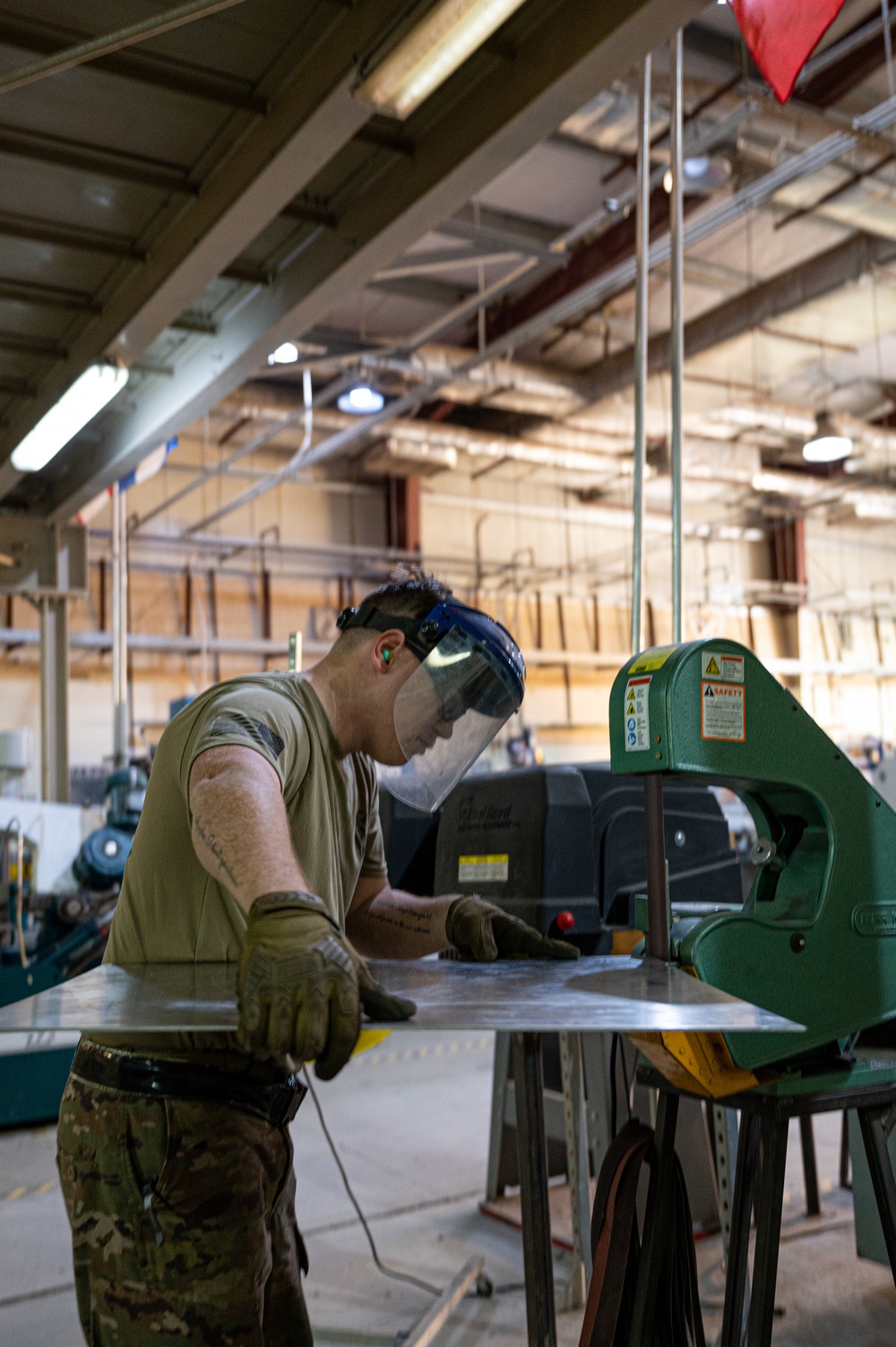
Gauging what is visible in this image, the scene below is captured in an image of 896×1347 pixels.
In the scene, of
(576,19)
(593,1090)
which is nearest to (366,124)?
(576,19)

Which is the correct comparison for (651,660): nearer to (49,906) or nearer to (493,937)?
(493,937)

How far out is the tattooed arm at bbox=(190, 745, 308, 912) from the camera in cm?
127

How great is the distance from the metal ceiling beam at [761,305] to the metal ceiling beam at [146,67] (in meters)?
5.24

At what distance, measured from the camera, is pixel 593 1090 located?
2.98 m

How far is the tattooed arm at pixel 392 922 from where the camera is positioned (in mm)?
1934

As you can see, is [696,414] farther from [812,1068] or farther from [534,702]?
[812,1068]

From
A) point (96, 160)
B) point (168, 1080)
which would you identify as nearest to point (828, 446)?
point (96, 160)

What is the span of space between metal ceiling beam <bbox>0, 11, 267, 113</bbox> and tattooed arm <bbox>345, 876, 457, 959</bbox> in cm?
251

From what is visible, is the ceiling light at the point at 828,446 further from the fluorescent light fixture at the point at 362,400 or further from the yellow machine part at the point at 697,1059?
the yellow machine part at the point at 697,1059

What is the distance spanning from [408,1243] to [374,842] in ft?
5.98

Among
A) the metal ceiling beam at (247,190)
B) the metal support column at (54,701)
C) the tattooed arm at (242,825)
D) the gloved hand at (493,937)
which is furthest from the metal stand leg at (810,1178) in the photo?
the metal support column at (54,701)

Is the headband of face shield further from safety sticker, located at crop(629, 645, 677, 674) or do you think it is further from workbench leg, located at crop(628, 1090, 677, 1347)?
workbench leg, located at crop(628, 1090, 677, 1347)

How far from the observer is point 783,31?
2297 millimetres

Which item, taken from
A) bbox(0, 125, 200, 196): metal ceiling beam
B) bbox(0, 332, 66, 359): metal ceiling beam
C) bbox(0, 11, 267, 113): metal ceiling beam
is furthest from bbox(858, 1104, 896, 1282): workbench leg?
bbox(0, 332, 66, 359): metal ceiling beam
